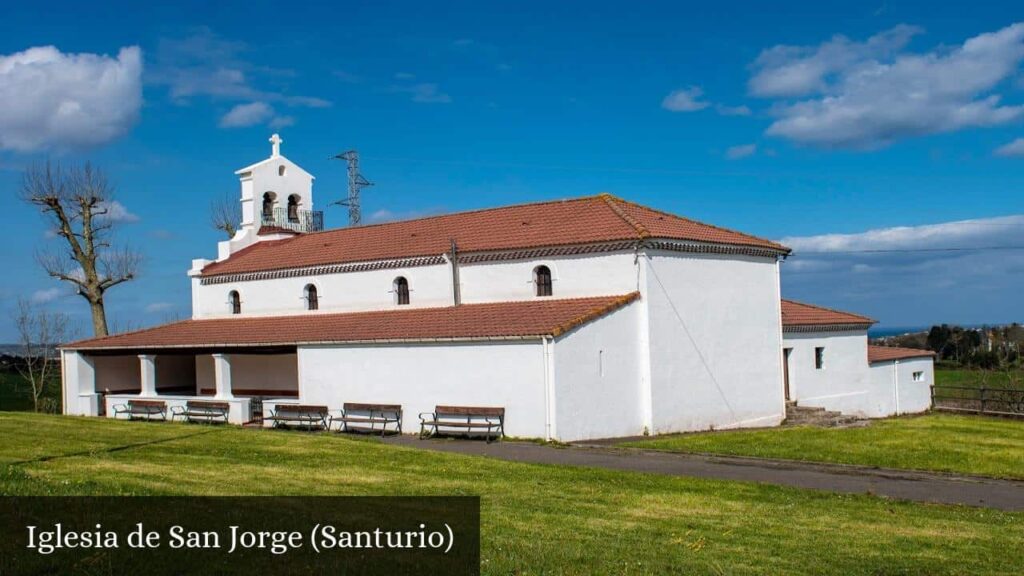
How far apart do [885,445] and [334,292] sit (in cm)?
1896

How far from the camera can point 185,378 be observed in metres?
38.5

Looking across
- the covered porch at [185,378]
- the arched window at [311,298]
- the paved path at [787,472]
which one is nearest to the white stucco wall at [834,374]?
the paved path at [787,472]

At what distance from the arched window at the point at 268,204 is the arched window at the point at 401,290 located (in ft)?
35.3

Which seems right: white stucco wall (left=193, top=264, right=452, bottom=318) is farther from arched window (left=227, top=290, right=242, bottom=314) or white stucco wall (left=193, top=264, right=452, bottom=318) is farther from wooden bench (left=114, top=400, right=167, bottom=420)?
wooden bench (left=114, top=400, right=167, bottom=420)

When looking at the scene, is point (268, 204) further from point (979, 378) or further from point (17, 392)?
point (979, 378)

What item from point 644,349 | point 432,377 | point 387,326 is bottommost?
point 432,377

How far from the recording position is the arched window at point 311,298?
1312 inches

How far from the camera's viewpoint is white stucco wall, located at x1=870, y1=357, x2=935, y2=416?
35938mm

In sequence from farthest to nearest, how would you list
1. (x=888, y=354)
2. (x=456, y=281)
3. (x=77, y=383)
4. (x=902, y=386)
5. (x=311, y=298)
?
(x=888, y=354) → (x=902, y=386) → (x=77, y=383) → (x=311, y=298) → (x=456, y=281)

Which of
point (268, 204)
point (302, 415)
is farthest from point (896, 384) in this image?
point (268, 204)

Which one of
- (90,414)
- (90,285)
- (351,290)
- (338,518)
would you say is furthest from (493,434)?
(90,285)

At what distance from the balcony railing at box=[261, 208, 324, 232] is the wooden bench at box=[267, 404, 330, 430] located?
1296 centimetres

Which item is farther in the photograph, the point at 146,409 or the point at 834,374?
the point at 834,374

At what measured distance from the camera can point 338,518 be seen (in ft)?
35.2
